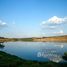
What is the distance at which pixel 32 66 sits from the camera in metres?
23.5

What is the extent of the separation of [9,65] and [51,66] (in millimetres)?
6264

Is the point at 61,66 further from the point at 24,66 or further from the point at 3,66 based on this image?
the point at 3,66

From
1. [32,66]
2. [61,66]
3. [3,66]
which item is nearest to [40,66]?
[32,66]

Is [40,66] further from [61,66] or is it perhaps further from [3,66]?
[3,66]

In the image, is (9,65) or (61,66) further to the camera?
(61,66)

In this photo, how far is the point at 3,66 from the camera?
897 inches

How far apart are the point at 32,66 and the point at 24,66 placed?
47.7 inches

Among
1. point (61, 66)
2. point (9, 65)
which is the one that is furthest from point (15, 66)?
point (61, 66)

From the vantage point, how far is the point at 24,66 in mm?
23547

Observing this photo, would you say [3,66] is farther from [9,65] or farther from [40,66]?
[40,66]

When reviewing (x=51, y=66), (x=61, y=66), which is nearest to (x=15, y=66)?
(x=51, y=66)

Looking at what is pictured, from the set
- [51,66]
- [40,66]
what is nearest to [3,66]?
[40,66]

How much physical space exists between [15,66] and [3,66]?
188 cm

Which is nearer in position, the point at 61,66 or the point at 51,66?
the point at 51,66
